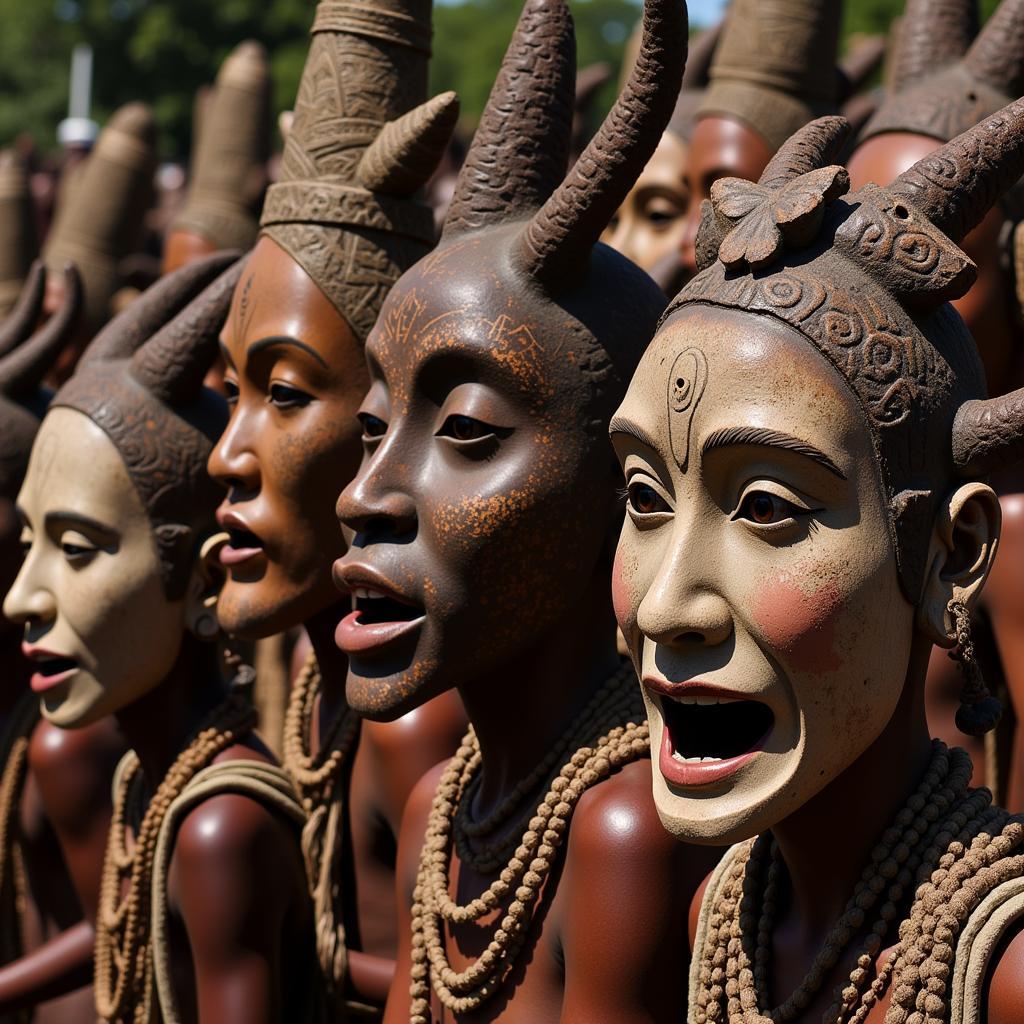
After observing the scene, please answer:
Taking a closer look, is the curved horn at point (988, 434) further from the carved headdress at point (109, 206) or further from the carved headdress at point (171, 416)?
the carved headdress at point (109, 206)

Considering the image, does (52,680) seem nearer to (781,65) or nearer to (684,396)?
(684,396)

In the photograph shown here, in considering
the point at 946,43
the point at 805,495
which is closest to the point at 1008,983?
the point at 805,495

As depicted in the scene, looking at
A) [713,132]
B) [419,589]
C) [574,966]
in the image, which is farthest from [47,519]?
[713,132]

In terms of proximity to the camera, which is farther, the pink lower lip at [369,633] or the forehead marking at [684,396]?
the pink lower lip at [369,633]

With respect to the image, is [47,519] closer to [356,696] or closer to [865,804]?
[356,696]

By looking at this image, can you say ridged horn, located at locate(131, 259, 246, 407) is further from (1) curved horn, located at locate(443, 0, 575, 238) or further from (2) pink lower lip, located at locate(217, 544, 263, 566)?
(1) curved horn, located at locate(443, 0, 575, 238)

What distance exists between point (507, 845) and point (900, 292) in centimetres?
124

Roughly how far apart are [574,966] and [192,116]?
79.0 ft

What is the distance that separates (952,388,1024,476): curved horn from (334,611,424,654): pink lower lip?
1.07 m

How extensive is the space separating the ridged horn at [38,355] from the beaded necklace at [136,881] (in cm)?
141

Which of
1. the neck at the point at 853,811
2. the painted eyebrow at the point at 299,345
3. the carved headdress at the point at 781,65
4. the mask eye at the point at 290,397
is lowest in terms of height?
the neck at the point at 853,811

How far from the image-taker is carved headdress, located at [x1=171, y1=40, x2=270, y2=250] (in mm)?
8195

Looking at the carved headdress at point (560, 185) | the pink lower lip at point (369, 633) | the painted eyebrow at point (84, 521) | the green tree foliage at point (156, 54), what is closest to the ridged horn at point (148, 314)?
the painted eyebrow at point (84, 521)

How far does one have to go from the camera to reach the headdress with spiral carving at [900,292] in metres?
2.51
